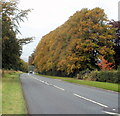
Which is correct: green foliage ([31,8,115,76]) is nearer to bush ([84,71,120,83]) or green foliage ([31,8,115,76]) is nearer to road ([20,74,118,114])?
bush ([84,71,120,83])

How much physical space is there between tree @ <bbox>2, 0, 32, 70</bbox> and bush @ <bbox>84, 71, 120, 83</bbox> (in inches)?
418

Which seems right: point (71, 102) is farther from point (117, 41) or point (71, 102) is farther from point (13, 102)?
point (117, 41)

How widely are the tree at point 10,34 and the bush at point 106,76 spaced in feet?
34.9

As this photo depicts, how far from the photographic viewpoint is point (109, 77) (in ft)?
104

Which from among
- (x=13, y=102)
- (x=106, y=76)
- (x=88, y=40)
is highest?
(x=88, y=40)

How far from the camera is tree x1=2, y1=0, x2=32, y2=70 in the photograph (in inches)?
1081

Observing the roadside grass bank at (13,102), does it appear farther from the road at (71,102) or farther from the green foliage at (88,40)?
the green foliage at (88,40)

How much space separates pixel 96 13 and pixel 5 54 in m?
23.1

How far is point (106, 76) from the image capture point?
107ft

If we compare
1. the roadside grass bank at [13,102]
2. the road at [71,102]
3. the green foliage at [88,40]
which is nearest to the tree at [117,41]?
the green foliage at [88,40]

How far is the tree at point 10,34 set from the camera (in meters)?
27.5

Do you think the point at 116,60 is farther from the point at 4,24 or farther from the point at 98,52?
the point at 4,24

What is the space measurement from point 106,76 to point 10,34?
13.1 m

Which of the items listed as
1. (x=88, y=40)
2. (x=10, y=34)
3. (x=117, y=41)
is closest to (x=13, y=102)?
(x=10, y=34)
